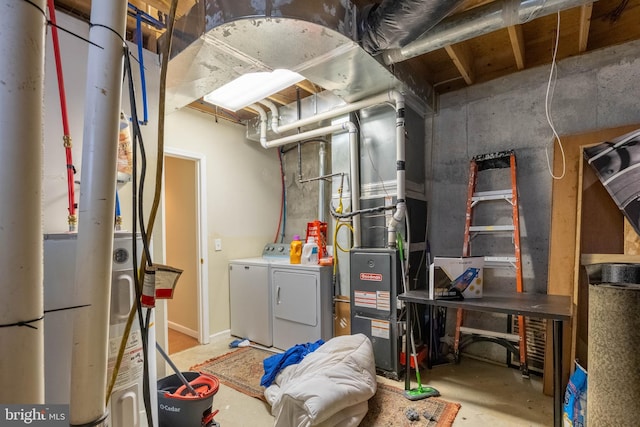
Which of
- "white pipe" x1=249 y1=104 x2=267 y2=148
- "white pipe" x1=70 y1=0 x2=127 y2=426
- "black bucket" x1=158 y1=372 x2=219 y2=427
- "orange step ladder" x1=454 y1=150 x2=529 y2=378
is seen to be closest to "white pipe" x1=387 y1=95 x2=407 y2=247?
"orange step ladder" x1=454 y1=150 x2=529 y2=378

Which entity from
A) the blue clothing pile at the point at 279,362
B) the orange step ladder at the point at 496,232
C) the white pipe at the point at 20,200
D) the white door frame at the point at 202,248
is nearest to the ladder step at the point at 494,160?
the orange step ladder at the point at 496,232

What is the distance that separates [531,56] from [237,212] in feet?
10.9

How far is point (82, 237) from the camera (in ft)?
2.42

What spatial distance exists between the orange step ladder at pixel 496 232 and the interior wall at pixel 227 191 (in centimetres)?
240

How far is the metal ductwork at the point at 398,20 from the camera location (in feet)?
5.06

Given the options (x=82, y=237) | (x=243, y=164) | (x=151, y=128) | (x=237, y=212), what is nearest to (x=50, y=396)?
(x=82, y=237)

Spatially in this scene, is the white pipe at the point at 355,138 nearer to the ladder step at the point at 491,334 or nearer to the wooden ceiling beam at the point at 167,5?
the ladder step at the point at 491,334

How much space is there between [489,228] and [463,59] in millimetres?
1454

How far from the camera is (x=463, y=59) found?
2.56 metres

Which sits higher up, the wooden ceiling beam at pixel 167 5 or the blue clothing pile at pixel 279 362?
the wooden ceiling beam at pixel 167 5

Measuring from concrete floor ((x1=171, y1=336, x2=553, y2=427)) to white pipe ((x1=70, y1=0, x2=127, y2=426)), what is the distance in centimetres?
157

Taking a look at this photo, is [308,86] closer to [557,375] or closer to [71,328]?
[71,328]

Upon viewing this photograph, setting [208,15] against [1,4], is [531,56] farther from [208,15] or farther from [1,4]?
[1,4]

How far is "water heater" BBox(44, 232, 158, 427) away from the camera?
3.75 feet
